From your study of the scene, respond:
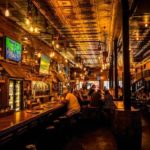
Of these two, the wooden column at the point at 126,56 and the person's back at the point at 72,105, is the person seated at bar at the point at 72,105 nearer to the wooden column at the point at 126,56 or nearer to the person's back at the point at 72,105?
the person's back at the point at 72,105

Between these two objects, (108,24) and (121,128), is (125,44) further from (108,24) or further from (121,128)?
(108,24)

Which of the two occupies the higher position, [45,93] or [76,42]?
[76,42]

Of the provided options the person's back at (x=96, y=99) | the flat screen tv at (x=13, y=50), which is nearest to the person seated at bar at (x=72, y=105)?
the person's back at (x=96, y=99)

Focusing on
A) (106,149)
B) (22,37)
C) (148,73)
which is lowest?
(106,149)

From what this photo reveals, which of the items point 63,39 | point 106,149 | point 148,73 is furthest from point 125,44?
point 148,73

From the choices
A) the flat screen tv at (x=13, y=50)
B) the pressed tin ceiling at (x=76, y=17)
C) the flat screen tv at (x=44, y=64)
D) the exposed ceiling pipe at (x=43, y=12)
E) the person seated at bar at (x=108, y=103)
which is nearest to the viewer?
the exposed ceiling pipe at (x=43, y=12)

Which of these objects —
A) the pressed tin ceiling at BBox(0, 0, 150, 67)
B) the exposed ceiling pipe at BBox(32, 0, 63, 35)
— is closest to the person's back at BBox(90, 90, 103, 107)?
the pressed tin ceiling at BBox(0, 0, 150, 67)

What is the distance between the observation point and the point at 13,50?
421 inches

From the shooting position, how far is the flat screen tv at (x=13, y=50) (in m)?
10.2

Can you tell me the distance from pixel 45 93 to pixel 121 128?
931 centimetres

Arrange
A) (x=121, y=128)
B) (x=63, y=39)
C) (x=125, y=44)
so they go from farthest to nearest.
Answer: (x=63, y=39) < (x=125, y=44) < (x=121, y=128)

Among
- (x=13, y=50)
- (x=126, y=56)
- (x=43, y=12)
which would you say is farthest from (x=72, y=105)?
(x=43, y=12)

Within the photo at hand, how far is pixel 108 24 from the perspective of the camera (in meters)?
12.5

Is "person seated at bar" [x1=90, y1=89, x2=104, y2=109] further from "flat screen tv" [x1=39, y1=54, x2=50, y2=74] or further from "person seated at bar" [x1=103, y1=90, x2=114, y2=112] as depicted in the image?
"flat screen tv" [x1=39, y1=54, x2=50, y2=74]
